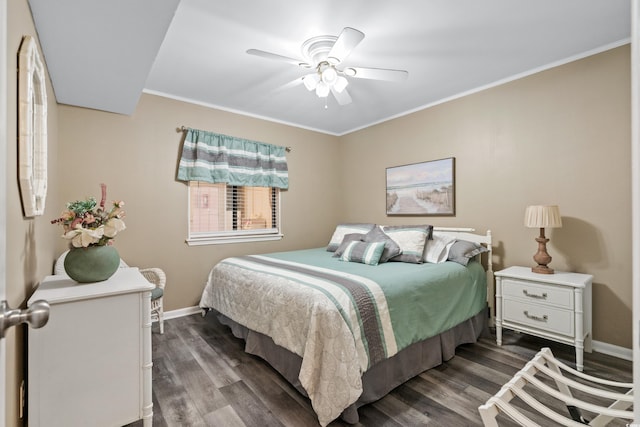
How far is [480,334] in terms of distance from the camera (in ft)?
9.86

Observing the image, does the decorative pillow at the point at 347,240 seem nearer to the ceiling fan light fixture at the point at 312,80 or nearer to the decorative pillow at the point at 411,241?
the decorative pillow at the point at 411,241

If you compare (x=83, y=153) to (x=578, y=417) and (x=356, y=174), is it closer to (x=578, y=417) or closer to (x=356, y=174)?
(x=356, y=174)

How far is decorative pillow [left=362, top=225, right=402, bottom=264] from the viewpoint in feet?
10.2

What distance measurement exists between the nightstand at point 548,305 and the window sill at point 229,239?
2822 millimetres

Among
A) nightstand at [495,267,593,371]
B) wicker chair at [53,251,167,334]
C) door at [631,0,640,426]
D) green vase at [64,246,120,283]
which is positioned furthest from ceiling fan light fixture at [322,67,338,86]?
wicker chair at [53,251,167,334]

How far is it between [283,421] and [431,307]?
1.34 metres

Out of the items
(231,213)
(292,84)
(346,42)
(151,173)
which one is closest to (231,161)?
(231,213)

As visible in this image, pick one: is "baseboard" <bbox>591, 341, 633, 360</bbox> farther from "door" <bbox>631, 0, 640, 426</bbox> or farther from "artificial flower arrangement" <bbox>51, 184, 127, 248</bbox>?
"artificial flower arrangement" <bbox>51, 184, 127, 248</bbox>

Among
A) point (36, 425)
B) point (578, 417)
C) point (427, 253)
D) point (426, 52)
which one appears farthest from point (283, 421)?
point (426, 52)

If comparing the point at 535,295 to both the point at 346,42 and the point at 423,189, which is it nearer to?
the point at 423,189

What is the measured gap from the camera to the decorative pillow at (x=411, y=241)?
3.07 meters

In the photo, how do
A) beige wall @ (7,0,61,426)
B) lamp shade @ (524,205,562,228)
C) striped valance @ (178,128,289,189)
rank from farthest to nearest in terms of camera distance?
striped valance @ (178,128,289,189) < lamp shade @ (524,205,562,228) < beige wall @ (7,0,61,426)

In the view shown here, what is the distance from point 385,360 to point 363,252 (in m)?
1.20

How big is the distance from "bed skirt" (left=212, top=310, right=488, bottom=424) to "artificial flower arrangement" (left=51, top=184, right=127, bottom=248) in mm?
1350
